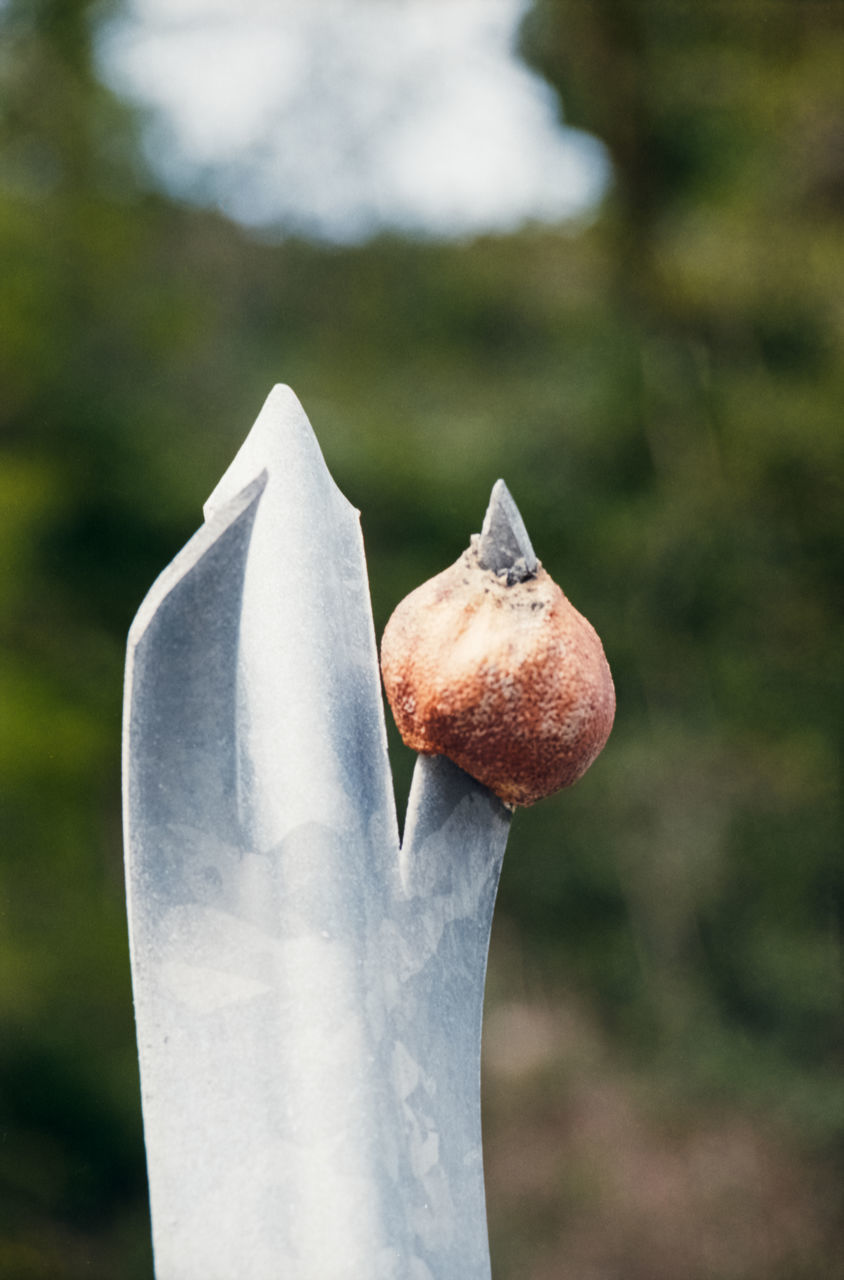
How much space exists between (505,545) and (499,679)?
0.08 m

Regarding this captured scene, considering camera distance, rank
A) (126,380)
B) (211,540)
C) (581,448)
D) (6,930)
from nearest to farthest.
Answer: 1. (211,540)
2. (6,930)
3. (126,380)
4. (581,448)

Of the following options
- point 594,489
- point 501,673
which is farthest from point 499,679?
point 594,489

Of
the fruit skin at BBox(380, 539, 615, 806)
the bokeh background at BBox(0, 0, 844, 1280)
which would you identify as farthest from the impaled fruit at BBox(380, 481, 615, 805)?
the bokeh background at BBox(0, 0, 844, 1280)

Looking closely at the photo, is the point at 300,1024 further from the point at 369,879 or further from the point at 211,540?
the point at 211,540

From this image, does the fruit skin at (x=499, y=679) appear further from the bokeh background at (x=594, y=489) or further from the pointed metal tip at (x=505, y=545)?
the bokeh background at (x=594, y=489)

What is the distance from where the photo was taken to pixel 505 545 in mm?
658

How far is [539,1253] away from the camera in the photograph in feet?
8.70

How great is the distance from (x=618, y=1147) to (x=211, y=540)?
2685 mm

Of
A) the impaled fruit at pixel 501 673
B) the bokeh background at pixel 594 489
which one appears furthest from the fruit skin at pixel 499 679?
the bokeh background at pixel 594 489

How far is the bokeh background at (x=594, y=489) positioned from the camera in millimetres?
2418

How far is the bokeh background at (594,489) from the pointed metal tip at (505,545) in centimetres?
182

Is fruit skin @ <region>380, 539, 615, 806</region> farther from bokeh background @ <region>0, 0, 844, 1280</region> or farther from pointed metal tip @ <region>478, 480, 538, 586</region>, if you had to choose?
bokeh background @ <region>0, 0, 844, 1280</region>

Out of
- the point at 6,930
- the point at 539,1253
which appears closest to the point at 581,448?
the point at 6,930

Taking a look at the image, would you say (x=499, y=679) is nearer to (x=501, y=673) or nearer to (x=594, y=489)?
(x=501, y=673)
